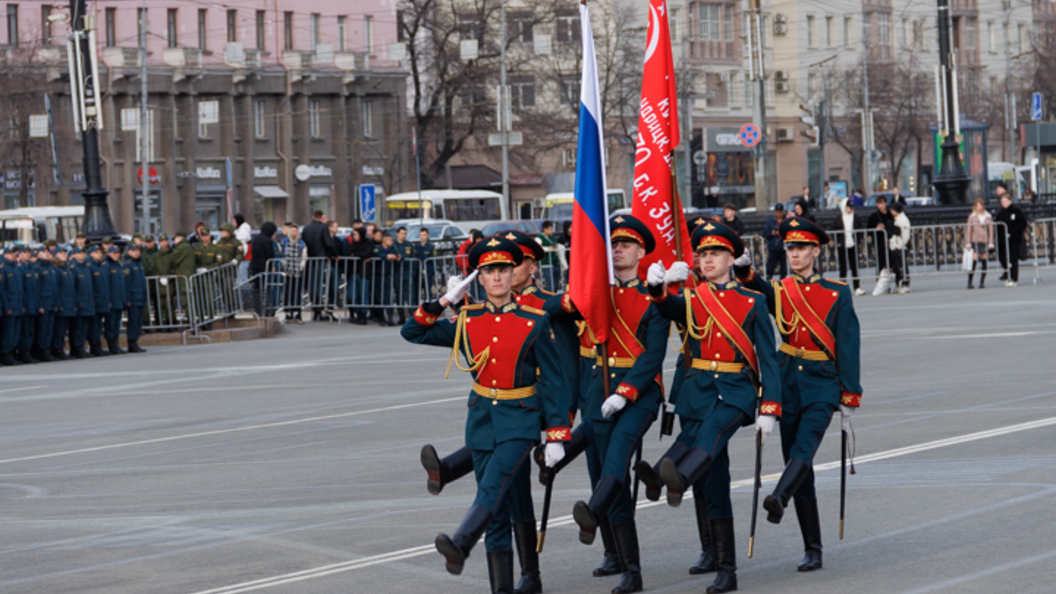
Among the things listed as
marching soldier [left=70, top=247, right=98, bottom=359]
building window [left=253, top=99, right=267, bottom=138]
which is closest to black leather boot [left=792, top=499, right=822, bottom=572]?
marching soldier [left=70, top=247, right=98, bottom=359]

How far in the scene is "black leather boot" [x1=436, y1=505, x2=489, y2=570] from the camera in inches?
265

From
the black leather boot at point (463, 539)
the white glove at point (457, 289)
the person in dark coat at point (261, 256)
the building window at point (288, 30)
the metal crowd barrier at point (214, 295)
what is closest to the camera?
the black leather boot at point (463, 539)

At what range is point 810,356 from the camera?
797cm

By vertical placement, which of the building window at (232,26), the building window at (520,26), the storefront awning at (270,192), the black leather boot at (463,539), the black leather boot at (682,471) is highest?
the building window at (232,26)

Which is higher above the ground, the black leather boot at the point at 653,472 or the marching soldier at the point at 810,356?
the marching soldier at the point at 810,356

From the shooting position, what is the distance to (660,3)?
1023 centimetres

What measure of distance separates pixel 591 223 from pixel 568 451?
116 cm

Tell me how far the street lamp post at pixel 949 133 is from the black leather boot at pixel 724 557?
94.2 ft

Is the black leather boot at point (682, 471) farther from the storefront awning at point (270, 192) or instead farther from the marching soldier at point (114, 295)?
the storefront awning at point (270, 192)

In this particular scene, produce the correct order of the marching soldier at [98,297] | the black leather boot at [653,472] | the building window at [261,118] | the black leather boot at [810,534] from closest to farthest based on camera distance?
the black leather boot at [653,472]
the black leather boot at [810,534]
the marching soldier at [98,297]
the building window at [261,118]

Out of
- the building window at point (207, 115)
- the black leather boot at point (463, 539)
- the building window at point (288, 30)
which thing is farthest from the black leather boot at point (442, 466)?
the building window at point (288, 30)

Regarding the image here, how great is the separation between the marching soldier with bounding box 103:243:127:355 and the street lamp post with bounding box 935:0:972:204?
59.4 ft

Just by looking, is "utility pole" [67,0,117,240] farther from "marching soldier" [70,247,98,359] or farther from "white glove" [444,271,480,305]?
"white glove" [444,271,480,305]

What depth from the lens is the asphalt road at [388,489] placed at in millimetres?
8008
